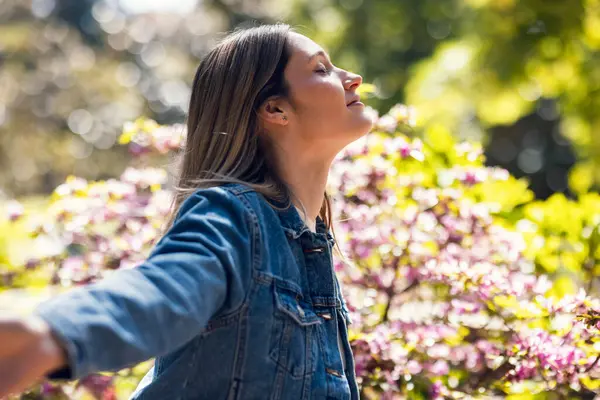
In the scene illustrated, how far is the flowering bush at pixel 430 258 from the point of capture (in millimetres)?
2529

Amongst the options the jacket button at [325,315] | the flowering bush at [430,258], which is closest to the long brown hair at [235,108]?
the jacket button at [325,315]

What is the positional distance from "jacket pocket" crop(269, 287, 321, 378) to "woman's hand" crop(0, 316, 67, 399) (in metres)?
0.56

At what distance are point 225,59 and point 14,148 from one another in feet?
60.6

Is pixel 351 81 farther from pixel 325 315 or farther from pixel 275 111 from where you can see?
pixel 325 315

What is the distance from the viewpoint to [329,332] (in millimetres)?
1678

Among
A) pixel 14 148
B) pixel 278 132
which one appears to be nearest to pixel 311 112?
pixel 278 132

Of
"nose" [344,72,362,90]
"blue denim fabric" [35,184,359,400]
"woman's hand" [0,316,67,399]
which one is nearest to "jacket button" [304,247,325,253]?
"blue denim fabric" [35,184,359,400]

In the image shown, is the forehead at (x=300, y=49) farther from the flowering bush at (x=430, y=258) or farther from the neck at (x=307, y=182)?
the flowering bush at (x=430, y=258)

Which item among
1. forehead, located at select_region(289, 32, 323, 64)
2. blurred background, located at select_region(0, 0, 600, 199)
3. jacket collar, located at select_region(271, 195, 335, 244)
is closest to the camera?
jacket collar, located at select_region(271, 195, 335, 244)

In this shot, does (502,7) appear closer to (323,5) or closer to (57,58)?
(323,5)

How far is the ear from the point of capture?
6.04 feet


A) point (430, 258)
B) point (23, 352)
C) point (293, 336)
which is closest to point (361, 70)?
point (430, 258)

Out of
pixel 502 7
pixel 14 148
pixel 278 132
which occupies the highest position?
pixel 502 7

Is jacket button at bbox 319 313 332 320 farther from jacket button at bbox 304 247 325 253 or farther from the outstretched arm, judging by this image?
the outstretched arm
